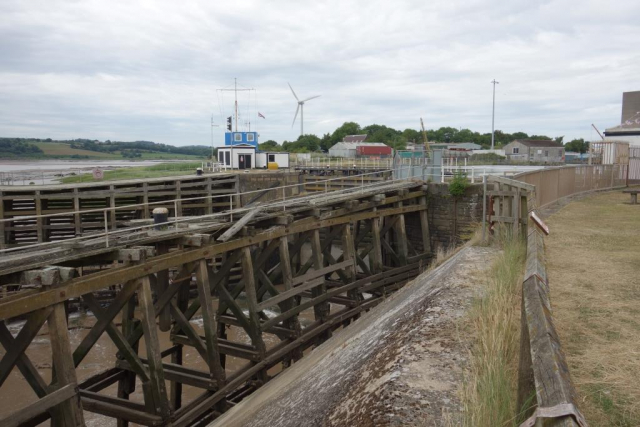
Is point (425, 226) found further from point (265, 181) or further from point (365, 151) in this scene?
point (365, 151)

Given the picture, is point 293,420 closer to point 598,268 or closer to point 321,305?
point 598,268

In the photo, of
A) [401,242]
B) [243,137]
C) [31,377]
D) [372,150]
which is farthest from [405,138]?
→ [31,377]

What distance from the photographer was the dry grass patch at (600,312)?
4.27m

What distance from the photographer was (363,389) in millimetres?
5332

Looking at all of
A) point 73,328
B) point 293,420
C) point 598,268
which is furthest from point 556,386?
point 73,328

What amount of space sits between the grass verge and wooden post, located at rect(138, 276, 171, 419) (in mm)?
5155

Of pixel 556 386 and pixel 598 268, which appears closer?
pixel 556 386

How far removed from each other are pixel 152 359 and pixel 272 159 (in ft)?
116

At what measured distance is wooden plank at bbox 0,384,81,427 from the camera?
6.39m

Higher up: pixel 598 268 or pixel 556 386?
pixel 556 386

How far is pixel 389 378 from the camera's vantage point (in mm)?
5133

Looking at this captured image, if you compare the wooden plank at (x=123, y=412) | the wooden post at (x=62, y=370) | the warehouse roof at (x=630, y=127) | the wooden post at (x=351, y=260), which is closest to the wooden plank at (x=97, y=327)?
the wooden post at (x=62, y=370)

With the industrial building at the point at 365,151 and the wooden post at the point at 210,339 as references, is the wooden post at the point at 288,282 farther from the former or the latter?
the industrial building at the point at 365,151

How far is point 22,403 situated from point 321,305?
792 cm
